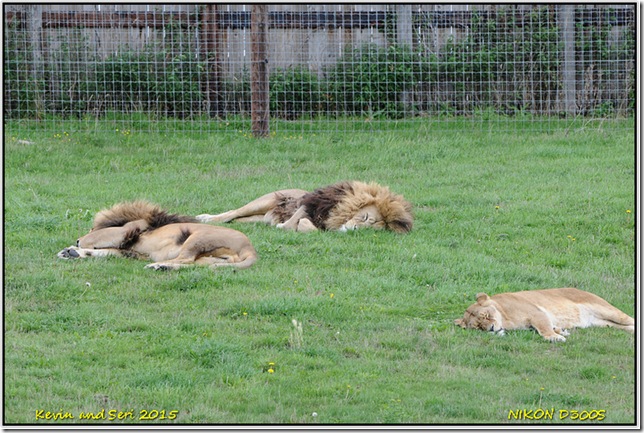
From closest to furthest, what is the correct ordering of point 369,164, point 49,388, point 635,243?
point 49,388
point 635,243
point 369,164

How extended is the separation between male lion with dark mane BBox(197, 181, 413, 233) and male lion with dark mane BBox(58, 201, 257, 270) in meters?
1.43

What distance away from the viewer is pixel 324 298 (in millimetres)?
8062

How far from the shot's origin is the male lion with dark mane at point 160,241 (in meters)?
9.32

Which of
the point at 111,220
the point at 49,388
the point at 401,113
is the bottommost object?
the point at 49,388

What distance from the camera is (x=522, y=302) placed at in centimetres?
752

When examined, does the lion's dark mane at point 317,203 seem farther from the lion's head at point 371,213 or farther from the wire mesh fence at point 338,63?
the wire mesh fence at point 338,63

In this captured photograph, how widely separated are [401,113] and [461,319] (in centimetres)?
999

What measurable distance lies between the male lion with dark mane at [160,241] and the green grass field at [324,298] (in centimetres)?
22

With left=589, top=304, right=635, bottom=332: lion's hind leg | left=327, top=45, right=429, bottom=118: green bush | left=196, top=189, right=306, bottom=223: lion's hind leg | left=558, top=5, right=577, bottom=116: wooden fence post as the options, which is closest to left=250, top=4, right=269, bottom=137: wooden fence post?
left=327, top=45, right=429, bottom=118: green bush

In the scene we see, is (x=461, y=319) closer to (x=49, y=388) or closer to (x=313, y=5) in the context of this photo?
(x=49, y=388)

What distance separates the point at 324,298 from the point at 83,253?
9.44 ft

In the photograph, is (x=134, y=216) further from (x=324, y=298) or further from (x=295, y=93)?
(x=295, y=93)

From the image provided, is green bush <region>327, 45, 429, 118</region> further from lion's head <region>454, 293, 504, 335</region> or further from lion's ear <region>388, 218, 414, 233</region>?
lion's head <region>454, 293, 504, 335</region>

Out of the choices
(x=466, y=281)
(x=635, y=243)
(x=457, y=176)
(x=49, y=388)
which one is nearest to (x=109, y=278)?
(x=49, y=388)
